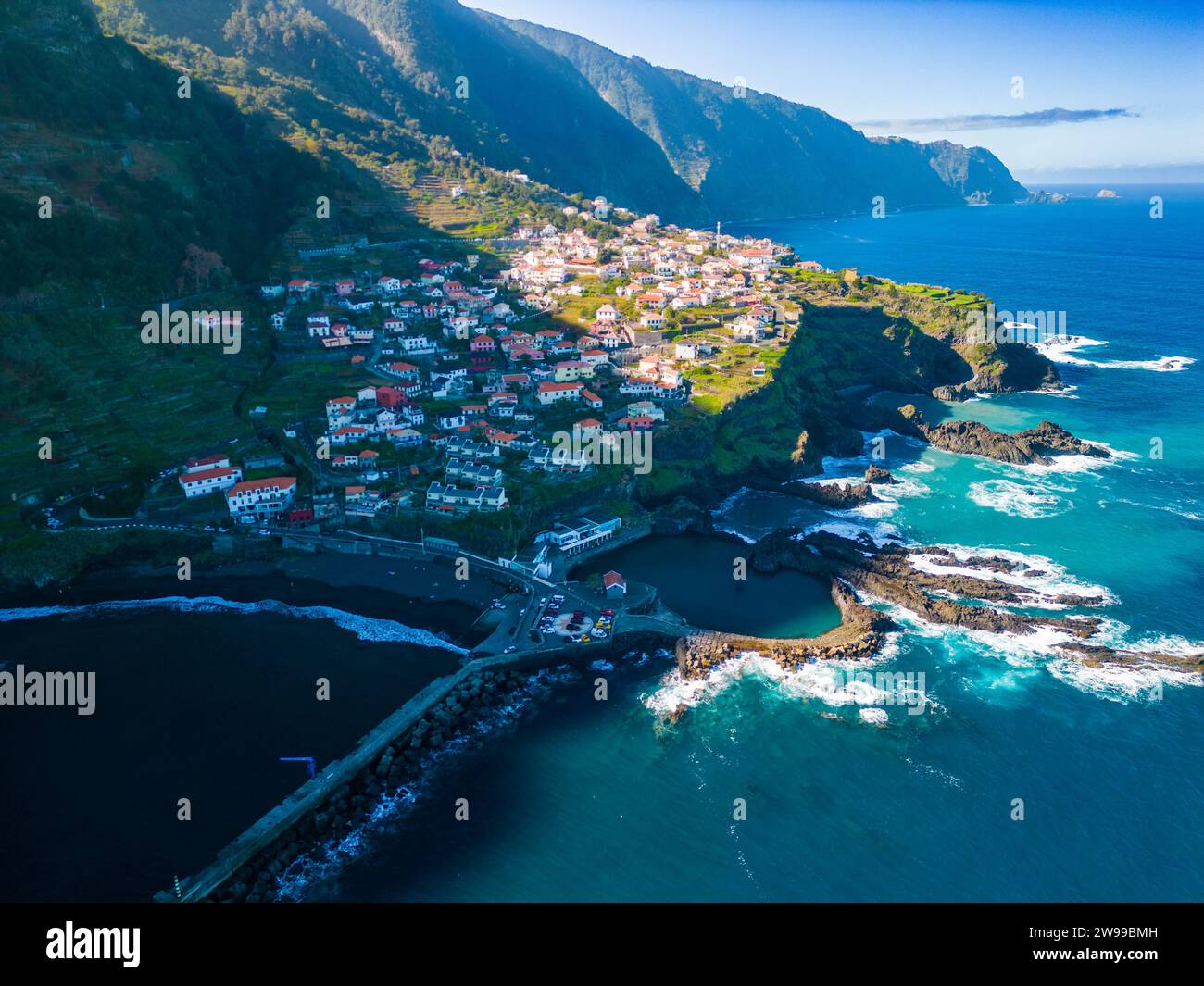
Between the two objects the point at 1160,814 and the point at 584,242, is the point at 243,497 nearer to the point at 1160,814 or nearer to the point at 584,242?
the point at 1160,814

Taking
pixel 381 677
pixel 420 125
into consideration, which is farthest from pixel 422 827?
pixel 420 125

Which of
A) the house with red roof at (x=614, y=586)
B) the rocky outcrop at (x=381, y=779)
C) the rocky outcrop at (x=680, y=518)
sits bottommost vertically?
the rocky outcrop at (x=381, y=779)

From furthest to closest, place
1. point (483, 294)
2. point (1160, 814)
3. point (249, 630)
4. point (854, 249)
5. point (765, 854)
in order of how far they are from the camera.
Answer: point (854, 249) < point (483, 294) < point (249, 630) < point (1160, 814) < point (765, 854)

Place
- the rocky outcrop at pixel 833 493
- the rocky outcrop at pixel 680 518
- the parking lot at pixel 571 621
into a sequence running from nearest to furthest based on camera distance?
the parking lot at pixel 571 621
the rocky outcrop at pixel 680 518
the rocky outcrop at pixel 833 493

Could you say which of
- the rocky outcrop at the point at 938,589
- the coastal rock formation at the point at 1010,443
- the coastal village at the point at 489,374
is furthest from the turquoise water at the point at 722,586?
the coastal rock formation at the point at 1010,443

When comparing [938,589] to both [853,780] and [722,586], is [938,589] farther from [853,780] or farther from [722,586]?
[853,780]

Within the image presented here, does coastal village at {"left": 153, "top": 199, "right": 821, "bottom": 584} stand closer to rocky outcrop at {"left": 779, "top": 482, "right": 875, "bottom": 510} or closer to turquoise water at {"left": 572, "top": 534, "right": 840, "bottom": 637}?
turquoise water at {"left": 572, "top": 534, "right": 840, "bottom": 637}

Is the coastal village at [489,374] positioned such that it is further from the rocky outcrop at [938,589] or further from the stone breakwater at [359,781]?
the rocky outcrop at [938,589]
